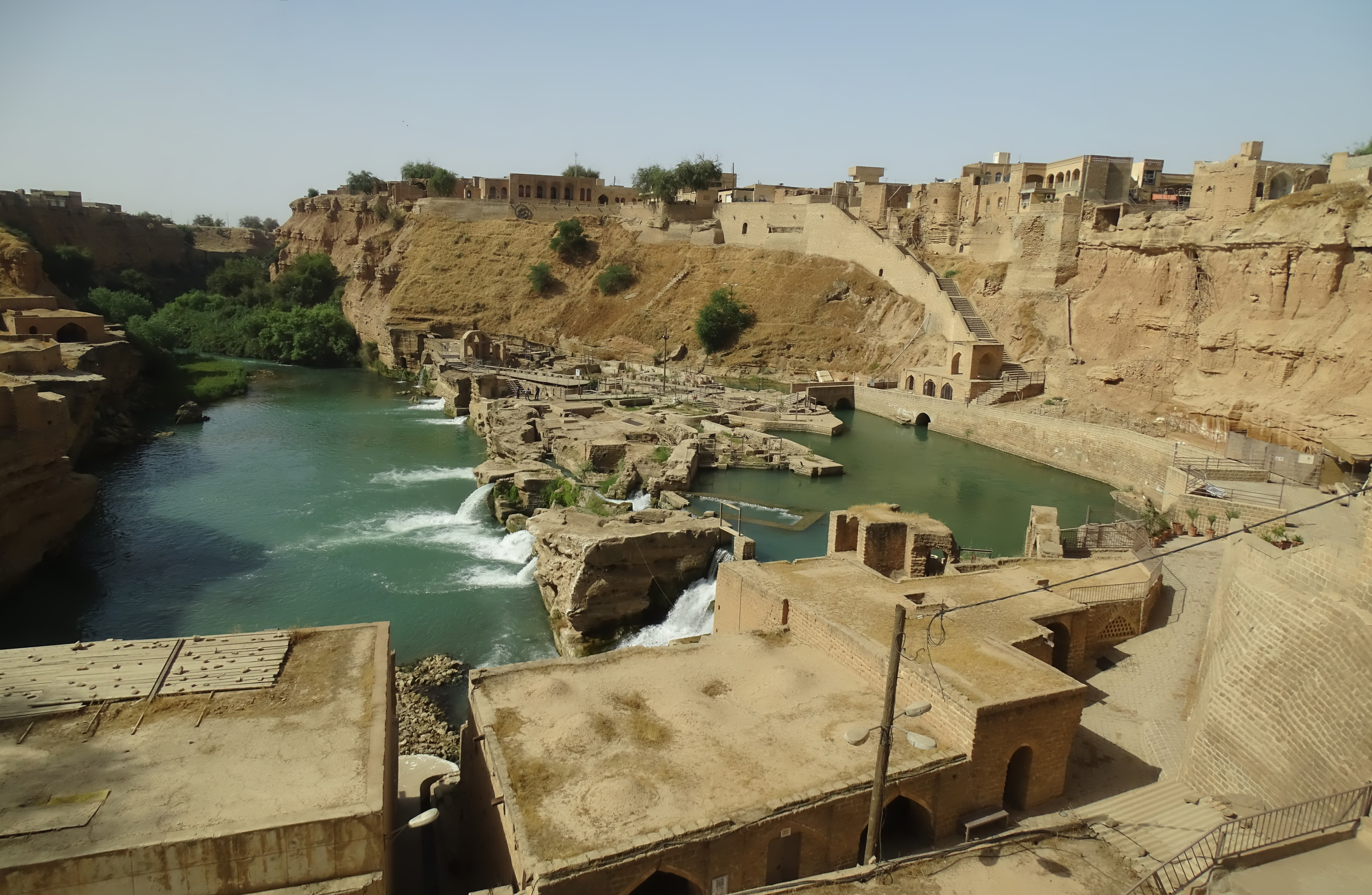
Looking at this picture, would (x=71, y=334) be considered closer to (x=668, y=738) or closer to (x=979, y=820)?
(x=668, y=738)

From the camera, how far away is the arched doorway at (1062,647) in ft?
38.6

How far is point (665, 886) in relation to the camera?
7.30 meters

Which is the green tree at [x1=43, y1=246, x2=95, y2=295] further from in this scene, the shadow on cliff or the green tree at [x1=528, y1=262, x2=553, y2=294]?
the shadow on cliff

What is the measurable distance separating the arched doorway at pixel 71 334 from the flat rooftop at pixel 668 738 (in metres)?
31.5

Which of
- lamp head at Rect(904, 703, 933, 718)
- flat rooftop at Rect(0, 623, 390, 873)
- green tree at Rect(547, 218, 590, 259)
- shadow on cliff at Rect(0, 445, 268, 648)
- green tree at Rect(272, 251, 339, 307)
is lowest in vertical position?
shadow on cliff at Rect(0, 445, 268, 648)

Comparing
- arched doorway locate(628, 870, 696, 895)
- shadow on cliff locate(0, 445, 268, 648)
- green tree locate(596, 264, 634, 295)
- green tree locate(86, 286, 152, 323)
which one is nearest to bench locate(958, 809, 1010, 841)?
arched doorway locate(628, 870, 696, 895)

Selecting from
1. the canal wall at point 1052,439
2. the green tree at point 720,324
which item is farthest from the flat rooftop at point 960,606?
the green tree at point 720,324

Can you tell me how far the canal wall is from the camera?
973 inches

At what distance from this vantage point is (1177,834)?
7.80 m

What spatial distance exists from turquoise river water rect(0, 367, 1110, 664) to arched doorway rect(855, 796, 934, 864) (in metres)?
7.83

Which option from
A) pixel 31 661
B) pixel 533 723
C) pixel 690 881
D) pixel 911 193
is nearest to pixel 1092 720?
pixel 690 881

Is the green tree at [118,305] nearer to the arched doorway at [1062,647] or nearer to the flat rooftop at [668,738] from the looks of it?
the flat rooftop at [668,738]

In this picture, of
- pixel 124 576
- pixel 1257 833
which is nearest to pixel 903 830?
pixel 1257 833

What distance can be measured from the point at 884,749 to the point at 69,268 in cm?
5742
